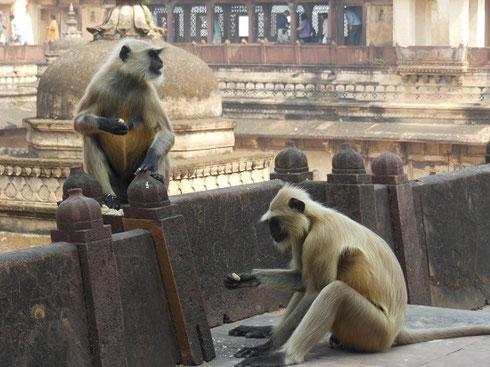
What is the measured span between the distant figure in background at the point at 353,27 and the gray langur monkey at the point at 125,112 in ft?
75.8

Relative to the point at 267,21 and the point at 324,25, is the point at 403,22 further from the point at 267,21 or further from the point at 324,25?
the point at 267,21

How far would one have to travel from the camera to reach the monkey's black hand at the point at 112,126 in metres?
7.23

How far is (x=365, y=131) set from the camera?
23.7 metres

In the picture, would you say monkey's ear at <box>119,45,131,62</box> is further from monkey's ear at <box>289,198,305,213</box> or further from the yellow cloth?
the yellow cloth

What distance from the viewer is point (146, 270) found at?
5.98 metres

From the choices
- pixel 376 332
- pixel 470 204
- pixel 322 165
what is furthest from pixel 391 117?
pixel 376 332

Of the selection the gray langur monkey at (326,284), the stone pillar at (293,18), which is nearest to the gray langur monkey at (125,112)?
the gray langur monkey at (326,284)

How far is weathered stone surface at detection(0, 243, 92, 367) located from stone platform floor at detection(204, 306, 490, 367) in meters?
0.89

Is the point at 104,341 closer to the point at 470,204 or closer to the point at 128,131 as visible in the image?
the point at 128,131

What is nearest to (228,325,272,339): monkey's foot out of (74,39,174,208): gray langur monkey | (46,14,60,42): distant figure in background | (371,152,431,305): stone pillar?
(74,39,174,208): gray langur monkey

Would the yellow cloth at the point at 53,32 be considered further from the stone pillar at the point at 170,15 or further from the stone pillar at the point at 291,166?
the stone pillar at the point at 291,166

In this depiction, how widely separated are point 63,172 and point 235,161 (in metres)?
1.65

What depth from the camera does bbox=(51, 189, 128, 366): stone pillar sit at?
5.46 meters

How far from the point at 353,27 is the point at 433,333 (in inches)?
977
